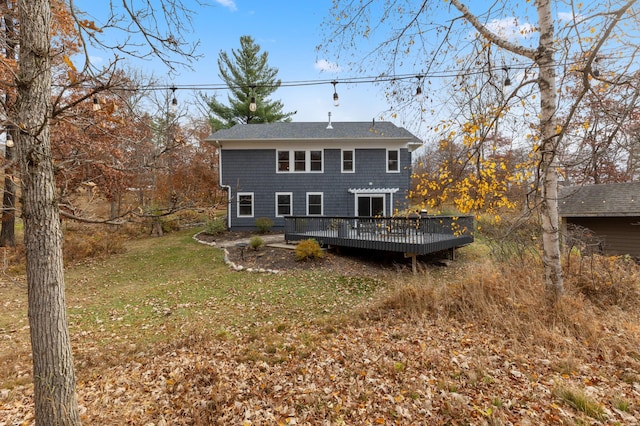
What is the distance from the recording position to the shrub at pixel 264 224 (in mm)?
15172

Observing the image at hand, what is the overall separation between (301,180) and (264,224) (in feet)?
10.7

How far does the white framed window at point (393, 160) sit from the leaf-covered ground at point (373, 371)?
11.5m

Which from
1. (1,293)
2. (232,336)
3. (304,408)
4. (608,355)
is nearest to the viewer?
(304,408)

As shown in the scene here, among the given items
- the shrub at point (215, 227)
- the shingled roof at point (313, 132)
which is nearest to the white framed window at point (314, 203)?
the shingled roof at point (313, 132)

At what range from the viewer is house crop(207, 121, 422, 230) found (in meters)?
15.8

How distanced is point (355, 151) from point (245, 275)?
10.1m

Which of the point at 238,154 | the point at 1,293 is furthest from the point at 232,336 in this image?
the point at 238,154

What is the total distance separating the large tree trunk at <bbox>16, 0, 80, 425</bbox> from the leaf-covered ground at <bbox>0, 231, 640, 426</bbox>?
2.07 feet

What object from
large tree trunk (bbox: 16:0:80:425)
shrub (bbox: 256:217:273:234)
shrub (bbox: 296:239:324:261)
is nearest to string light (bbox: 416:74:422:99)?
large tree trunk (bbox: 16:0:80:425)

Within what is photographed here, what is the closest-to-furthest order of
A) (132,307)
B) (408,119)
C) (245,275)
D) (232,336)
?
(232,336), (408,119), (132,307), (245,275)

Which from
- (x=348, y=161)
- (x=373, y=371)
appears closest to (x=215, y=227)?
(x=348, y=161)

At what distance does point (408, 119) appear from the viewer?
5434mm

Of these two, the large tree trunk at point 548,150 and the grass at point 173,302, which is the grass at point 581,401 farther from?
the grass at point 173,302

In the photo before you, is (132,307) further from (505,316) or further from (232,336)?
(505,316)
